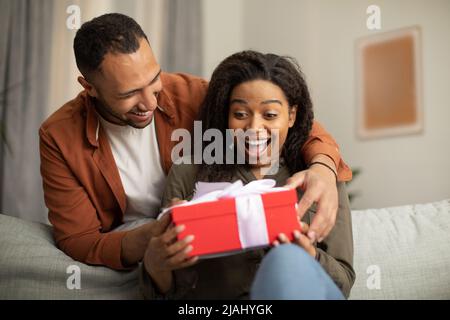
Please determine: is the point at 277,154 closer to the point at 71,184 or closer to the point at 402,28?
the point at 71,184

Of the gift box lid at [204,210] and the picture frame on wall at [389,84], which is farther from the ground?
the picture frame on wall at [389,84]

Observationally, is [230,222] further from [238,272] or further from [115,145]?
[115,145]

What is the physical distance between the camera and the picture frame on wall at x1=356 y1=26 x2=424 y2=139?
8.61 ft

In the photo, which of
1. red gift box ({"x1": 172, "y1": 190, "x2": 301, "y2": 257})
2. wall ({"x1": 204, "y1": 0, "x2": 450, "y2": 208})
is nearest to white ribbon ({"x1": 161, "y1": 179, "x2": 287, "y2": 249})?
red gift box ({"x1": 172, "y1": 190, "x2": 301, "y2": 257})

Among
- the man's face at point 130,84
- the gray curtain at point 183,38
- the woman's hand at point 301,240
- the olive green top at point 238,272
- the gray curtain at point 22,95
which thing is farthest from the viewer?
the gray curtain at point 183,38

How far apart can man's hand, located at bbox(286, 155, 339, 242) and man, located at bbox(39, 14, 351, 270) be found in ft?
0.09

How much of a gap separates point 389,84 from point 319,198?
1932 millimetres

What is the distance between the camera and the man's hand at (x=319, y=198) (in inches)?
37.6

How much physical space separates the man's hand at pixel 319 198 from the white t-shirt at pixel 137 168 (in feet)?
1.66

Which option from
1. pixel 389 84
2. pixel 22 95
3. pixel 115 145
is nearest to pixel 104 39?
pixel 115 145

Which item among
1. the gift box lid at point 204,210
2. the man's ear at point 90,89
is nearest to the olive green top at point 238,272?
the gift box lid at point 204,210

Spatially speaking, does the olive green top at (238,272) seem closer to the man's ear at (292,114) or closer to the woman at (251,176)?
the woman at (251,176)

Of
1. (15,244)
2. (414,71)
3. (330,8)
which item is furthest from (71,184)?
(330,8)

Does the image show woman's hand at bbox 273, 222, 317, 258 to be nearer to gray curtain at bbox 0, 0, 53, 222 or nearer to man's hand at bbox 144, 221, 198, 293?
man's hand at bbox 144, 221, 198, 293
